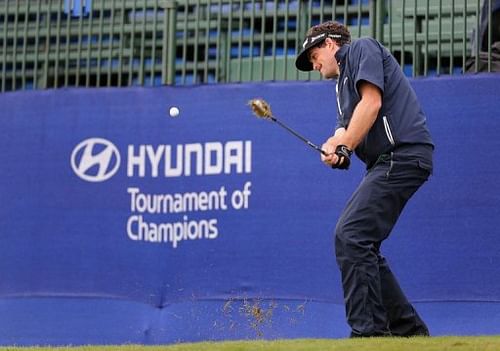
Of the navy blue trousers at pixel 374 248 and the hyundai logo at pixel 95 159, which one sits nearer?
the navy blue trousers at pixel 374 248

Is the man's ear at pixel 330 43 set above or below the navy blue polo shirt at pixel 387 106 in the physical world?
above

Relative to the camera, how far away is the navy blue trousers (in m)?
7.02

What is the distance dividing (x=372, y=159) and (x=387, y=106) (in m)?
0.34

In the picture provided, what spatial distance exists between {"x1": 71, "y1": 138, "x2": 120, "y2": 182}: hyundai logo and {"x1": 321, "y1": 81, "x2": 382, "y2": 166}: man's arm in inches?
136

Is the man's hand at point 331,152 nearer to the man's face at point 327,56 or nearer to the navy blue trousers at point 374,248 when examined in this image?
the navy blue trousers at point 374,248

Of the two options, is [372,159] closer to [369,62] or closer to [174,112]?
[369,62]

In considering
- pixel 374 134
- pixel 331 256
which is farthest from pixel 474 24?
pixel 374 134

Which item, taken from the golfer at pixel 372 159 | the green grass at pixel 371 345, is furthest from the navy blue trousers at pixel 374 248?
the green grass at pixel 371 345

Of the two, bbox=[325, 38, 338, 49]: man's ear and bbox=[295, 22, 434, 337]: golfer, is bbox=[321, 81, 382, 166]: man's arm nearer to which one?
bbox=[295, 22, 434, 337]: golfer

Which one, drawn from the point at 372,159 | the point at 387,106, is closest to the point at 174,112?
Result: the point at 372,159

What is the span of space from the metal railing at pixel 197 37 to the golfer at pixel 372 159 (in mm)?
2623

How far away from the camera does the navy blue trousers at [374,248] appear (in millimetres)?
7023

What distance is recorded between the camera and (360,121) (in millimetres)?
7035

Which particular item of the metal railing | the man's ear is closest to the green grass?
the man's ear
